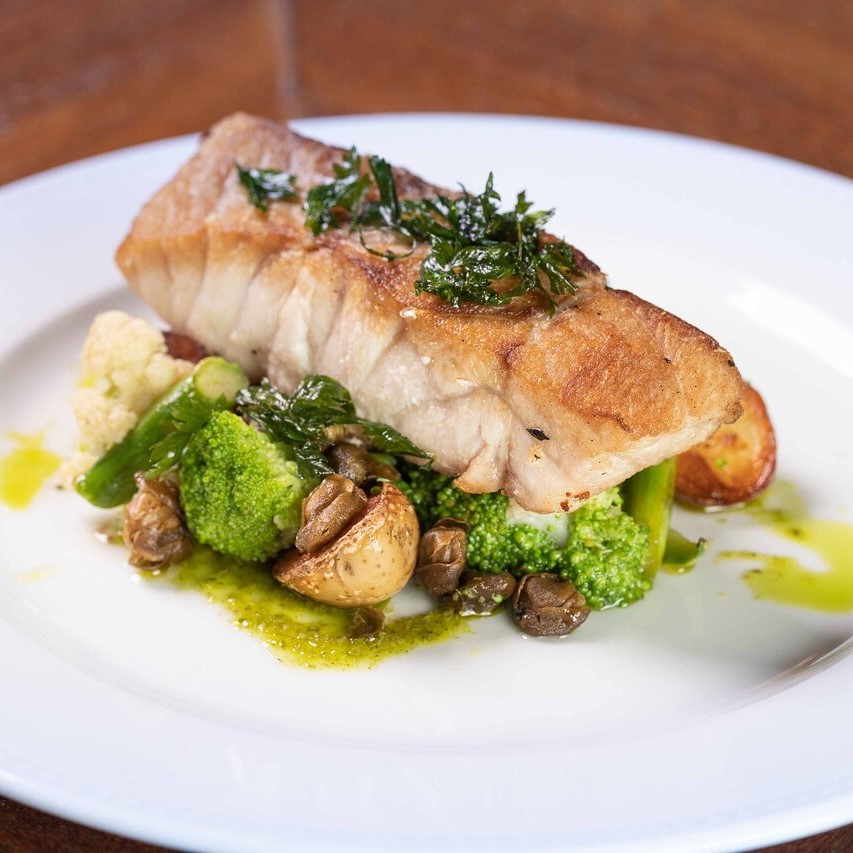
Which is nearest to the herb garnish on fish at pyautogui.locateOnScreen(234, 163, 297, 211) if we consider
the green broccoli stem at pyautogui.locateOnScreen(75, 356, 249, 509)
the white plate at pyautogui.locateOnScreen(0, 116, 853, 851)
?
the green broccoli stem at pyautogui.locateOnScreen(75, 356, 249, 509)

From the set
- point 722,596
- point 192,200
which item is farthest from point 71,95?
point 722,596

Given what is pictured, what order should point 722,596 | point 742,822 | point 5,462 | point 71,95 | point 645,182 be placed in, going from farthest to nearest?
point 71,95 → point 645,182 → point 5,462 → point 722,596 → point 742,822

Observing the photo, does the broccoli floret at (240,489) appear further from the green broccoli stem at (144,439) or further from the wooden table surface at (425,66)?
the wooden table surface at (425,66)

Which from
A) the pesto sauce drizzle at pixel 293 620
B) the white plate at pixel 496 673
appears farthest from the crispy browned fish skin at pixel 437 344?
the white plate at pixel 496 673

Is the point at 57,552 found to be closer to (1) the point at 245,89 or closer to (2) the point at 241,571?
(2) the point at 241,571

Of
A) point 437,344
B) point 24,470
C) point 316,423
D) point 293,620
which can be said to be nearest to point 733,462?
point 437,344

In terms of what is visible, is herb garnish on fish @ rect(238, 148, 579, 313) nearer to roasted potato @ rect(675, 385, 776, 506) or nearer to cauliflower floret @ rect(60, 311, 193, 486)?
cauliflower floret @ rect(60, 311, 193, 486)

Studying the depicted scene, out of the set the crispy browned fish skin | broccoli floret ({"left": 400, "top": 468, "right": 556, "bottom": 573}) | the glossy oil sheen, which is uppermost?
the crispy browned fish skin

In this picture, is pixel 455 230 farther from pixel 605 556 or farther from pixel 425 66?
pixel 425 66
